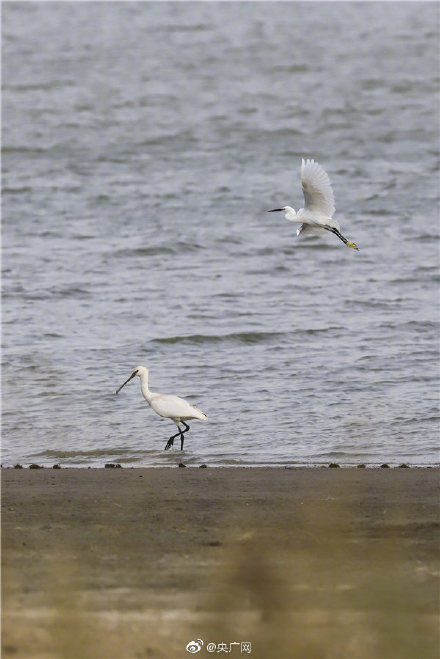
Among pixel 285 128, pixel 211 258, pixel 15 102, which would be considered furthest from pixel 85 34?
pixel 211 258

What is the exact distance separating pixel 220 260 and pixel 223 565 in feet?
35.0

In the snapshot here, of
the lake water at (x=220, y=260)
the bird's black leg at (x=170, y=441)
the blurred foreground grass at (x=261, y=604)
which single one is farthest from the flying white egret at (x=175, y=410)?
the blurred foreground grass at (x=261, y=604)

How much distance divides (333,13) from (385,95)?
22665 millimetres

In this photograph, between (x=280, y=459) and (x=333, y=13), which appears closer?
(x=280, y=459)

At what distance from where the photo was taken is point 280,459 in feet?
27.8

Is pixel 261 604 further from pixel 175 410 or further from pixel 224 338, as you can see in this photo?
pixel 224 338

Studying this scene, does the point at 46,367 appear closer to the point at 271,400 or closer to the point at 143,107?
the point at 271,400

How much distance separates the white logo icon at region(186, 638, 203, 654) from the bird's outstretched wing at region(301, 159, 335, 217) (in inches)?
241

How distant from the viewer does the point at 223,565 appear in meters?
5.77

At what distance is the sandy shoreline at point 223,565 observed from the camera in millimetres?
5055

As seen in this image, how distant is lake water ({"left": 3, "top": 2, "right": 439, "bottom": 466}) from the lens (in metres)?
9.50

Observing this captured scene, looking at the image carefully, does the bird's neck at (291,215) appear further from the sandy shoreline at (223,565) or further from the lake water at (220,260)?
the sandy shoreline at (223,565)

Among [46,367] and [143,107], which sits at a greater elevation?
[46,367]

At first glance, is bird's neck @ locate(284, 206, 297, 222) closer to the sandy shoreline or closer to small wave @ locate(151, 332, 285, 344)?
small wave @ locate(151, 332, 285, 344)
